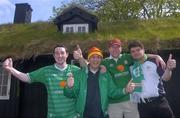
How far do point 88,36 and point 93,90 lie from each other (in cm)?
926

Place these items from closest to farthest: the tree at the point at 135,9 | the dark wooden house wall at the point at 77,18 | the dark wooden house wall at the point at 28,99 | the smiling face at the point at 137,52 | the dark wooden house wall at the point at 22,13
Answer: the smiling face at the point at 137,52 < the dark wooden house wall at the point at 28,99 < the dark wooden house wall at the point at 77,18 < the dark wooden house wall at the point at 22,13 < the tree at the point at 135,9

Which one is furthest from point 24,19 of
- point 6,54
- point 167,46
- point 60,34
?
point 167,46

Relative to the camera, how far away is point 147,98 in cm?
524

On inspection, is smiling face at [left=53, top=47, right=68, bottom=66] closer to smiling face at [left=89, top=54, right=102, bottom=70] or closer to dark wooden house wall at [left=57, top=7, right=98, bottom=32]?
smiling face at [left=89, top=54, right=102, bottom=70]

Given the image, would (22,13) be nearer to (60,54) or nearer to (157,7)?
(157,7)

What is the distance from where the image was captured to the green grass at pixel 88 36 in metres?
12.5

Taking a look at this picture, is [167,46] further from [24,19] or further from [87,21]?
[24,19]

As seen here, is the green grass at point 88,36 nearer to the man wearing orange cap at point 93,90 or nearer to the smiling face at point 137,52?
the smiling face at point 137,52

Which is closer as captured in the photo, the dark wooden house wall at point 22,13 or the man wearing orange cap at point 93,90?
the man wearing orange cap at point 93,90

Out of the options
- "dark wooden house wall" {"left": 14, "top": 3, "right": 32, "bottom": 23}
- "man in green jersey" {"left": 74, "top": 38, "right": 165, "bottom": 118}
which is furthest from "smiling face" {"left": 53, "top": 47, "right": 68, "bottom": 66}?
"dark wooden house wall" {"left": 14, "top": 3, "right": 32, "bottom": 23}

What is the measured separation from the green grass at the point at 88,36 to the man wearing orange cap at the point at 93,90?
22.8ft

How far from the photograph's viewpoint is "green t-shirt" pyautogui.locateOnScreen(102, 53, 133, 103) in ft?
17.5

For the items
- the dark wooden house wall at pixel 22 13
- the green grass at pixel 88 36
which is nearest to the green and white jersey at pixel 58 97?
the green grass at pixel 88 36

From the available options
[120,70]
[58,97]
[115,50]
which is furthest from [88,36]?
[58,97]
